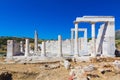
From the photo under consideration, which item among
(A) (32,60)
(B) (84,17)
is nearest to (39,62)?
(A) (32,60)

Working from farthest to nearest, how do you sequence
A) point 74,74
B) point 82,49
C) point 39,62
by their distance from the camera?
point 82,49 < point 39,62 < point 74,74

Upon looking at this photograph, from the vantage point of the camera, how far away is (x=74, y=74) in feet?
66.3

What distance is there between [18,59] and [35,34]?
16492mm

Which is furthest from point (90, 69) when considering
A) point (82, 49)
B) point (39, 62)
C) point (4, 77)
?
point (82, 49)

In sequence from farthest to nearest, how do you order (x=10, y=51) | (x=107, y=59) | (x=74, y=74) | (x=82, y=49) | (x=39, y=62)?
(x=82, y=49) → (x=10, y=51) → (x=39, y=62) → (x=107, y=59) → (x=74, y=74)

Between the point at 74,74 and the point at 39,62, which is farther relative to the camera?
the point at 39,62

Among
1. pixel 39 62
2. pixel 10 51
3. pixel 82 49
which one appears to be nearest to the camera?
pixel 39 62

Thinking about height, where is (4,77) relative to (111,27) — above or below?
below

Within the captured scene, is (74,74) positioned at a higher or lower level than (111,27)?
lower

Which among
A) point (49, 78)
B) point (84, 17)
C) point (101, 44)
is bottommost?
point (49, 78)

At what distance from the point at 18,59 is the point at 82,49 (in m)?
16.8

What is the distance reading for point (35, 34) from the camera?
56.5m

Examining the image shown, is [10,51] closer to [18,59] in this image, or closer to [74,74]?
[18,59]

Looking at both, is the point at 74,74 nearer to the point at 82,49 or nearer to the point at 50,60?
the point at 50,60
